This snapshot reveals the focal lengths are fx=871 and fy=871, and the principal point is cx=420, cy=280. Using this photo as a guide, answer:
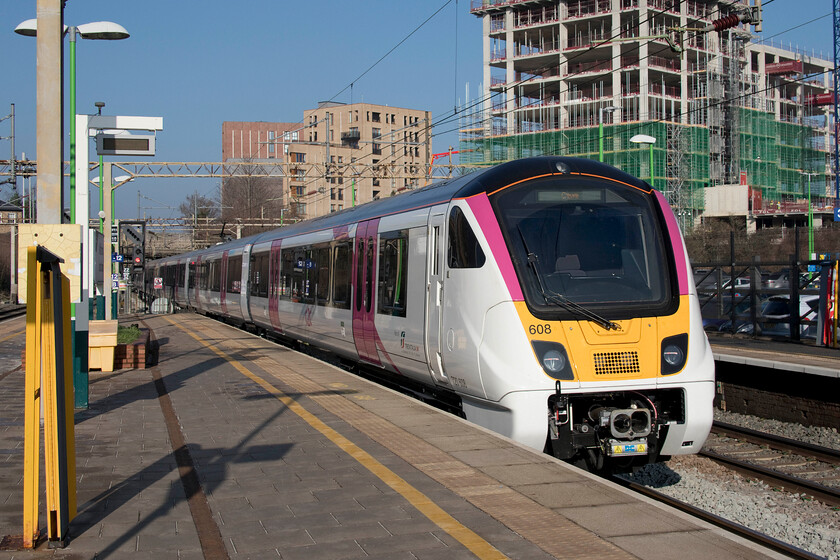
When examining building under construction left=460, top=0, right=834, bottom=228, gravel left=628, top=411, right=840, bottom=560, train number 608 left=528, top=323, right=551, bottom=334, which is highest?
building under construction left=460, top=0, right=834, bottom=228

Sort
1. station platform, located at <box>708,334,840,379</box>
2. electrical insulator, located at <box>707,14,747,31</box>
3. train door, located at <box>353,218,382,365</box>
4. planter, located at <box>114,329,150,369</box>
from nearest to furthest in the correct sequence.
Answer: train door, located at <box>353,218,382,365</box> → station platform, located at <box>708,334,840,379</box> → planter, located at <box>114,329,150,369</box> → electrical insulator, located at <box>707,14,747,31</box>

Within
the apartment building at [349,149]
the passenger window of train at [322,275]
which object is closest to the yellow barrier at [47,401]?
the passenger window of train at [322,275]

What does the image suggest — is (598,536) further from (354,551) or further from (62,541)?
(62,541)

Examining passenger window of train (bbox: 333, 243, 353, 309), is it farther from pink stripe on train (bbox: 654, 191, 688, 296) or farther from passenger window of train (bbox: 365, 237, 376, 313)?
pink stripe on train (bbox: 654, 191, 688, 296)

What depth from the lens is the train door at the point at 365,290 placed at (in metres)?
12.2

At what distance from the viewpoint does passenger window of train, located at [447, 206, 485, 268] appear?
8.66 metres

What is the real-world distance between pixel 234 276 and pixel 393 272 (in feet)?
48.1

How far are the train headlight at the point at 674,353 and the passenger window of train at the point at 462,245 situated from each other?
75.5 inches

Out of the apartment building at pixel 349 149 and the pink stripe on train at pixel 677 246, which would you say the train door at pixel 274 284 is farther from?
the apartment building at pixel 349 149

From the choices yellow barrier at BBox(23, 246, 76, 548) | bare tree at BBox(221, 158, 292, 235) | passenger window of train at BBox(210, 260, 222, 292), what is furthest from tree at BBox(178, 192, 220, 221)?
yellow barrier at BBox(23, 246, 76, 548)

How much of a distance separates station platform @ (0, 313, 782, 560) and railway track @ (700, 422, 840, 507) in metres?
3.50

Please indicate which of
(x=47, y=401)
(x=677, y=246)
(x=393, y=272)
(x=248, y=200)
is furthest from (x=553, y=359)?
(x=248, y=200)

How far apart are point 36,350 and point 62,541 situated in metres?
1.12

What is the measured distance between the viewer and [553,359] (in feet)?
26.0
